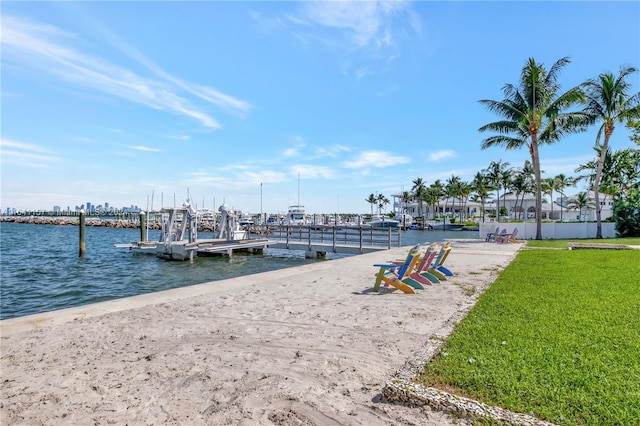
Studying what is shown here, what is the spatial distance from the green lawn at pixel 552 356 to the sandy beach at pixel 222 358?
536 millimetres

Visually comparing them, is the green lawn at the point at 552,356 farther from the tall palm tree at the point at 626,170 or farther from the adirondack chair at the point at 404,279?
the tall palm tree at the point at 626,170

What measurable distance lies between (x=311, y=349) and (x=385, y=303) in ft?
9.86

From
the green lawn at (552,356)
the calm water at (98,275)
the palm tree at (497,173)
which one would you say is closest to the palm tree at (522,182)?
the palm tree at (497,173)

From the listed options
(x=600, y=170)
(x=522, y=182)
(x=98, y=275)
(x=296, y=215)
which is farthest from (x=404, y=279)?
(x=522, y=182)

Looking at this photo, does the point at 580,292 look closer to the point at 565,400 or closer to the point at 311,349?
the point at 565,400

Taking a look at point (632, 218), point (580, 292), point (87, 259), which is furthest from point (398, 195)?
point (580, 292)

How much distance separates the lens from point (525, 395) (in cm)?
342

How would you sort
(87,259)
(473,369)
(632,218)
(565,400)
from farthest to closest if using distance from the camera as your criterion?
(632,218)
(87,259)
(473,369)
(565,400)

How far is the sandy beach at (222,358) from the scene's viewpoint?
136 inches

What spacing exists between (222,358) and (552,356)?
3836 mm

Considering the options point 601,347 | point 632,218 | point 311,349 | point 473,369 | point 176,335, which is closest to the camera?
point 473,369

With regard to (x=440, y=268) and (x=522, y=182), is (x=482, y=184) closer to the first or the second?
(x=522, y=182)

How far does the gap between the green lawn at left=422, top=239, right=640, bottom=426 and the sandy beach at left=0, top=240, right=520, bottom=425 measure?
0.54 m

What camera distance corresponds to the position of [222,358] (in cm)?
475
